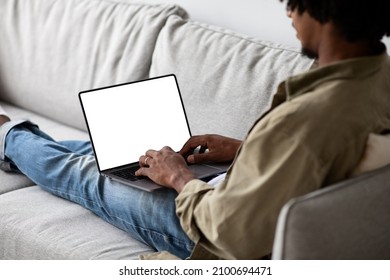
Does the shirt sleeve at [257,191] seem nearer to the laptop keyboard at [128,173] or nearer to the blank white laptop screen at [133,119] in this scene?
the laptop keyboard at [128,173]

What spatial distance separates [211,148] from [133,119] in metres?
0.23

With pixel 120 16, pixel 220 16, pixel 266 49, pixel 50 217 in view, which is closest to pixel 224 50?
pixel 266 49

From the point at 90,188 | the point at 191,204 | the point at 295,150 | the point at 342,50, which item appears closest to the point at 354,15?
the point at 342,50

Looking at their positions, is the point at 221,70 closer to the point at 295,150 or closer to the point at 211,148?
the point at 211,148

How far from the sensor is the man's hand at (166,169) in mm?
1749

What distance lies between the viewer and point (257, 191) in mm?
1438

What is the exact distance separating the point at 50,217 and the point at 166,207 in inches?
14.1

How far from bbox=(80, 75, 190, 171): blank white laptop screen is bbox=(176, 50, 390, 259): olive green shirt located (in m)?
0.52

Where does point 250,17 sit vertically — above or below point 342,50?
below

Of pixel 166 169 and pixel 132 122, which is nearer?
pixel 166 169

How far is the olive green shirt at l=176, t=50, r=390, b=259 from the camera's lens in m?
1.42

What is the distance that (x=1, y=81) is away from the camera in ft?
9.54

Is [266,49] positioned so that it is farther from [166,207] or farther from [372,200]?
[372,200]

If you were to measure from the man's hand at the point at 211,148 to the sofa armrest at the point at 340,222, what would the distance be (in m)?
0.56
